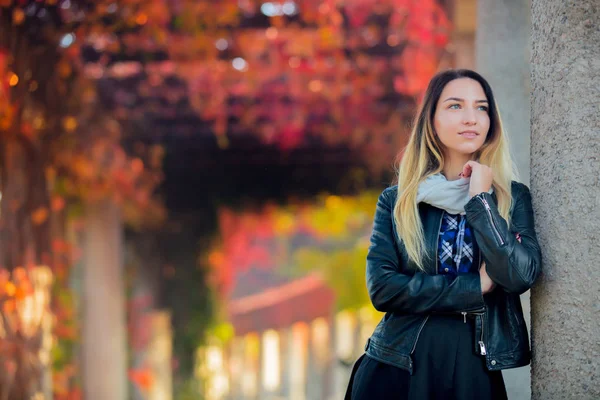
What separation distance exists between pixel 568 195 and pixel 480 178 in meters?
0.25

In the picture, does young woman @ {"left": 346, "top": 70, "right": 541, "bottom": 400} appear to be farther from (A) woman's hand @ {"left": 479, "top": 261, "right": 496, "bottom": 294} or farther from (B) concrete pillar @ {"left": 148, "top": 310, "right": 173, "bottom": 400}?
(B) concrete pillar @ {"left": 148, "top": 310, "right": 173, "bottom": 400}

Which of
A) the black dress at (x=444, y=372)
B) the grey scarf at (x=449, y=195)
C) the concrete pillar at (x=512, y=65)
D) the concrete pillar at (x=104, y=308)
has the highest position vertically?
the concrete pillar at (x=512, y=65)

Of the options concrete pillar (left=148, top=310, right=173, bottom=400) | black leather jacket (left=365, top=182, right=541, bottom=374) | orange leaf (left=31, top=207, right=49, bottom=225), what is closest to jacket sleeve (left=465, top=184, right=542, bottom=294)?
black leather jacket (left=365, top=182, right=541, bottom=374)

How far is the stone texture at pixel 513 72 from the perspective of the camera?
10.5 feet

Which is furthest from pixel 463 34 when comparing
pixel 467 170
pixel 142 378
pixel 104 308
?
pixel 142 378

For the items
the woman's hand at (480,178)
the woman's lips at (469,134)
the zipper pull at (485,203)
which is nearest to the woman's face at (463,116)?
the woman's lips at (469,134)

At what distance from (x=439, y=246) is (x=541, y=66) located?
551 millimetres

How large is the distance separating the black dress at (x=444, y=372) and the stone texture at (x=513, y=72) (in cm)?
112

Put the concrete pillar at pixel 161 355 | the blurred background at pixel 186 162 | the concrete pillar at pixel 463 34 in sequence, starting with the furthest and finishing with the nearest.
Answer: the concrete pillar at pixel 161 355
the blurred background at pixel 186 162
the concrete pillar at pixel 463 34

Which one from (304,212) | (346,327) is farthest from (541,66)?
(346,327)

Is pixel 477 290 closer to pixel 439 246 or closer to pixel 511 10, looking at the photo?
pixel 439 246

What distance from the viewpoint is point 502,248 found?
1993 millimetres

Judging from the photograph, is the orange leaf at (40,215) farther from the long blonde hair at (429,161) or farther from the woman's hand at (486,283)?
the woman's hand at (486,283)

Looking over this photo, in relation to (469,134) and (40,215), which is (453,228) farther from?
(40,215)
